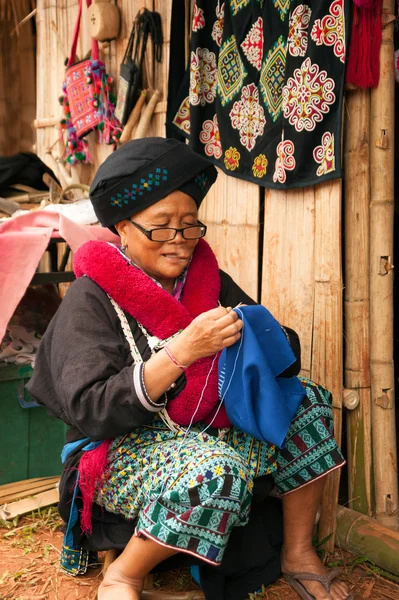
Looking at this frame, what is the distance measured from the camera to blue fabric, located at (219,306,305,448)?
2252 mm

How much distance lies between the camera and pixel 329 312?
9.56 feet

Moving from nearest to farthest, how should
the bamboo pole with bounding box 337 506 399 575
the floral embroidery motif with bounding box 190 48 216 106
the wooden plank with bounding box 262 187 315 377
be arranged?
1. the bamboo pole with bounding box 337 506 399 575
2. the wooden plank with bounding box 262 187 315 377
3. the floral embroidery motif with bounding box 190 48 216 106

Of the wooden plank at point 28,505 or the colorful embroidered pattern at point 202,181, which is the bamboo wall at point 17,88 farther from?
the colorful embroidered pattern at point 202,181

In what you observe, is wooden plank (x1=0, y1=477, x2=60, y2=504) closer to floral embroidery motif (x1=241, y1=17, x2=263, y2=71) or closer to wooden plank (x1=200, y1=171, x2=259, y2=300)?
wooden plank (x1=200, y1=171, x2=259, y2=300)

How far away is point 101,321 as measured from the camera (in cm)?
236

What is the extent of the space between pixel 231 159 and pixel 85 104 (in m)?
1.35

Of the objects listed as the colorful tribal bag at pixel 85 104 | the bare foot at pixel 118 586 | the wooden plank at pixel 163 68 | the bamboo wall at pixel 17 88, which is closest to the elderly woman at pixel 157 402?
the bare foot at pixel 118 586

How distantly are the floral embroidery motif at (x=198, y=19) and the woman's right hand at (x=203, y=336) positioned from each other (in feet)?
5.58

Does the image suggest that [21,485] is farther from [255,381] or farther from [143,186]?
[143,186]

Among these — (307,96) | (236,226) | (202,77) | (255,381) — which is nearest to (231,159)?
(236,226)

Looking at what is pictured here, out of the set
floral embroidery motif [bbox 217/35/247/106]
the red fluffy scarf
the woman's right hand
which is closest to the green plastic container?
the red fluffy scarf

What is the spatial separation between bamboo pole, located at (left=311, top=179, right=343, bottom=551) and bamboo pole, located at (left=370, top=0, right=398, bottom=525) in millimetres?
147

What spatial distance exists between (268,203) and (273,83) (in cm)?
52

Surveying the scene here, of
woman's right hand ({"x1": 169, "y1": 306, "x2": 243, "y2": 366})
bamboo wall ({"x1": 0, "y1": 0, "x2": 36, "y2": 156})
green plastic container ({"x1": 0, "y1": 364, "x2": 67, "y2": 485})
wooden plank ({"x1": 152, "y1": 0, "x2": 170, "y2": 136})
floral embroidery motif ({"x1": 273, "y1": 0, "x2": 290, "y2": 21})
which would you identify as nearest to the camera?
woman's right hand ({"x1": 169, "y1": 306, "x2": 243, "y2": 366})
